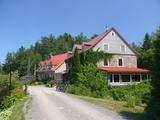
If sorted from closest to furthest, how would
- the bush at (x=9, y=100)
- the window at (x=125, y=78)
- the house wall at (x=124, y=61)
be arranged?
the bush at (x=9, y=100) < the window at (x=125, y=78) < the house wall at (x=124, y=61)

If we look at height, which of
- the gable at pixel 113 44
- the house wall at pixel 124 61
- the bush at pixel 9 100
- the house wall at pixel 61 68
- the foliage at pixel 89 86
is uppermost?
the gable at pixel 113 44

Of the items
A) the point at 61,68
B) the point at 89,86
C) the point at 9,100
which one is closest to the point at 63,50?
the point at 61,68

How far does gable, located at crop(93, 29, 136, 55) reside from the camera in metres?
47.1

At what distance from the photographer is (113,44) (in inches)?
1893

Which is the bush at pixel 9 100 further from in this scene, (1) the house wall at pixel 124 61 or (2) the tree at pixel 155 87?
(1) the house wall at pixel 124 61

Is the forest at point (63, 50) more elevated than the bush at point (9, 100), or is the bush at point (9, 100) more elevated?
the forest at point (63, 50)

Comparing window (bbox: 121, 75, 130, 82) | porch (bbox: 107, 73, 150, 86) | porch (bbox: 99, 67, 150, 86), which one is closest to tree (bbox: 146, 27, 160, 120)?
porch (bbox: 99, 67, 150, 86)

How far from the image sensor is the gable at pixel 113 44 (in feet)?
155

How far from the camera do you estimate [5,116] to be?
2022 centimetres

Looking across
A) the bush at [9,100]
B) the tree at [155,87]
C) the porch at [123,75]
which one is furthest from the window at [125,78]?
the tree at [155,87]

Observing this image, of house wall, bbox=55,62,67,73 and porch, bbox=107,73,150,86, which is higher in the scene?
house wall, bbox=55,62,67,73

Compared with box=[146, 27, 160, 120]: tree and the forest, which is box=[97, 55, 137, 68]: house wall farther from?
box=[146, 27, 160, 120]: tree

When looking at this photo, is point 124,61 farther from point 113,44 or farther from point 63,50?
point 63,50

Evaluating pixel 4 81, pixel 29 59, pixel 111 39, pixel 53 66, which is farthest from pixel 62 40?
pixel 4 81
